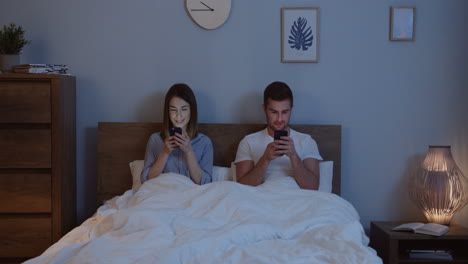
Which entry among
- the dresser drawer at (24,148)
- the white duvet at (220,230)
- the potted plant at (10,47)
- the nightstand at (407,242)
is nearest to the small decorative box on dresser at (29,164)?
the dresser drawer at (24,148)

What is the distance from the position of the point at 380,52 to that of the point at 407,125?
0.49 metres

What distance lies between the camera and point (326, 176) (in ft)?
9.16

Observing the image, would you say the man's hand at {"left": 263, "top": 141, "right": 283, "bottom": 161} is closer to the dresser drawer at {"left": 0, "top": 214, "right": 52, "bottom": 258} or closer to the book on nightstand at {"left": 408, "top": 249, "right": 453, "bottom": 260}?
the book on nightstand at {"left": 408, "top": 249, "right": 453, "bottom": 260}

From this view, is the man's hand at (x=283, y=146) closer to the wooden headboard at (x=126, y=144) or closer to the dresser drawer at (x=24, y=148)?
the wooden headboard at (x=126, y=144)

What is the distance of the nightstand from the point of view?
2.51 meters

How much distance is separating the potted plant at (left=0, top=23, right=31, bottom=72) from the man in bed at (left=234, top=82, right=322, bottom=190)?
1.40 m

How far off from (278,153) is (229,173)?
0.43m

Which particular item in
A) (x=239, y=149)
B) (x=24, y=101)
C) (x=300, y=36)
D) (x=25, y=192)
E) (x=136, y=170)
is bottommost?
(x=25, y=192)

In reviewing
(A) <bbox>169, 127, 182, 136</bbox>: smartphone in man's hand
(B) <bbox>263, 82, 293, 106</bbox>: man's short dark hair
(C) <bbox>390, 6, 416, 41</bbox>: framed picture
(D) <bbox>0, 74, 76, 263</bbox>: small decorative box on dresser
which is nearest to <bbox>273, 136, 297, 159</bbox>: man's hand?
(B) <bbox>263, 82, 293, 106</bbox>: man's short dark hair

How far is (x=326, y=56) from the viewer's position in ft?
9.74

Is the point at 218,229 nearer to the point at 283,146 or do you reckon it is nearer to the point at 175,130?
the point at 283,146

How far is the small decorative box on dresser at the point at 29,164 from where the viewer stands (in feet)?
8.75

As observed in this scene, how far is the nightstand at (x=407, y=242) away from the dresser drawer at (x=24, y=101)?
78.4 inches

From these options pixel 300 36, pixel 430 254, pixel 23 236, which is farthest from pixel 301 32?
pixel 23 236
